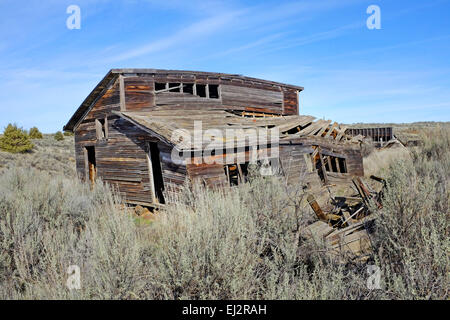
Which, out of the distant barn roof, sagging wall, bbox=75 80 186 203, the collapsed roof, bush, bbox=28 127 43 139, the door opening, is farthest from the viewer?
bush, bbox=28 127 43 139

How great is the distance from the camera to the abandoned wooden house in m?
9.41

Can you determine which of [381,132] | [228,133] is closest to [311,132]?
[228,133]

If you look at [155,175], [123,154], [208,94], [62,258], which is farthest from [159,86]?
[62,258]

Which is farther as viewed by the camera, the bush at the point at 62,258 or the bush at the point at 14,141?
the bush at the point at 14,141

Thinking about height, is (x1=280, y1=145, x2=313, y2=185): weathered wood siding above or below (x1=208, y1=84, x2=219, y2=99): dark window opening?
below

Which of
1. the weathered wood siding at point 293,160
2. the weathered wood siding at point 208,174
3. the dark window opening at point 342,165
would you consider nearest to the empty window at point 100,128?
the weathered wood siding at point 208,174

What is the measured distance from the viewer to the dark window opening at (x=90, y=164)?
1435cm

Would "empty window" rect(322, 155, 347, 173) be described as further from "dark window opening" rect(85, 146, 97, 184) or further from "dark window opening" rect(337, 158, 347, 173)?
"dark window opening" rect(85, 146, 97, 184)

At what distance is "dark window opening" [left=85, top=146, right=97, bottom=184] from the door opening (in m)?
3.25

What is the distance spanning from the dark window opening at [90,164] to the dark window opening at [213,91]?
20.8 feet

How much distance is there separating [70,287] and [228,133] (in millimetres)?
7342

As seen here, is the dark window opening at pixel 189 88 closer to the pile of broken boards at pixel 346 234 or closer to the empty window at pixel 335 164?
the empty window at pixel 335 164

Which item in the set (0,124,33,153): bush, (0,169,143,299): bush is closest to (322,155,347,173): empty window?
(0,169,143,299): bush

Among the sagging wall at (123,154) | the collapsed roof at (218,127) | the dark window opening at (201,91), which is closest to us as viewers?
the collapsed roof at (218,127)
